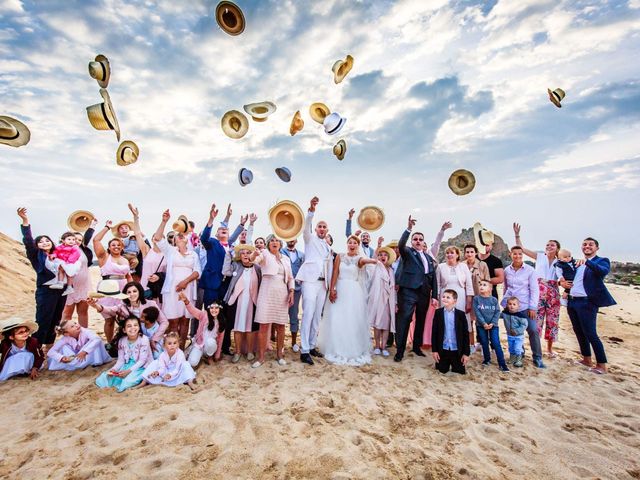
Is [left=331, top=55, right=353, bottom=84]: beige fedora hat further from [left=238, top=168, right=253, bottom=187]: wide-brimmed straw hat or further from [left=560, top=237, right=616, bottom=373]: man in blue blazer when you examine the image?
[left=560, top=237, right=616, bottom=373]: man in blue blazer

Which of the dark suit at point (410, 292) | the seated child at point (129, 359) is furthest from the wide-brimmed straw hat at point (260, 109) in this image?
the seated child at point (129, 359)

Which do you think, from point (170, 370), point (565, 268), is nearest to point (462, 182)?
point (565, 268)

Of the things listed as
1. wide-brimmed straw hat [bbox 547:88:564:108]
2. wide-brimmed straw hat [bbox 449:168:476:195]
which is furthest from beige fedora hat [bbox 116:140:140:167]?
wide-brimmed straw hat [bbox 547:88:564:108]

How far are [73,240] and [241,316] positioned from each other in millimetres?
2975

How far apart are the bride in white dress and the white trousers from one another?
0.67 feet

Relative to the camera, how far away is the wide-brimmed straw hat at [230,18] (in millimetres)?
5699

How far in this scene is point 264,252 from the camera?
542cm

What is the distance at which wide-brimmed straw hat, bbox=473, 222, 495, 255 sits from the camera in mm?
6605

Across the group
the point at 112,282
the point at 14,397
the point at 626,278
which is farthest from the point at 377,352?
the point at 626,278

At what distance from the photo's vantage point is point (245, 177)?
725 cm

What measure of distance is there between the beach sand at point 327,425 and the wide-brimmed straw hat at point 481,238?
7.75 ft

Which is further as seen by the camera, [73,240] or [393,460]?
[73,240]

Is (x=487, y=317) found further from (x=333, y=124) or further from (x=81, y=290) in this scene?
(x=81, y=290)

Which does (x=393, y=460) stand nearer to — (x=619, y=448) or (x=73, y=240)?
(x=619, y=448)
